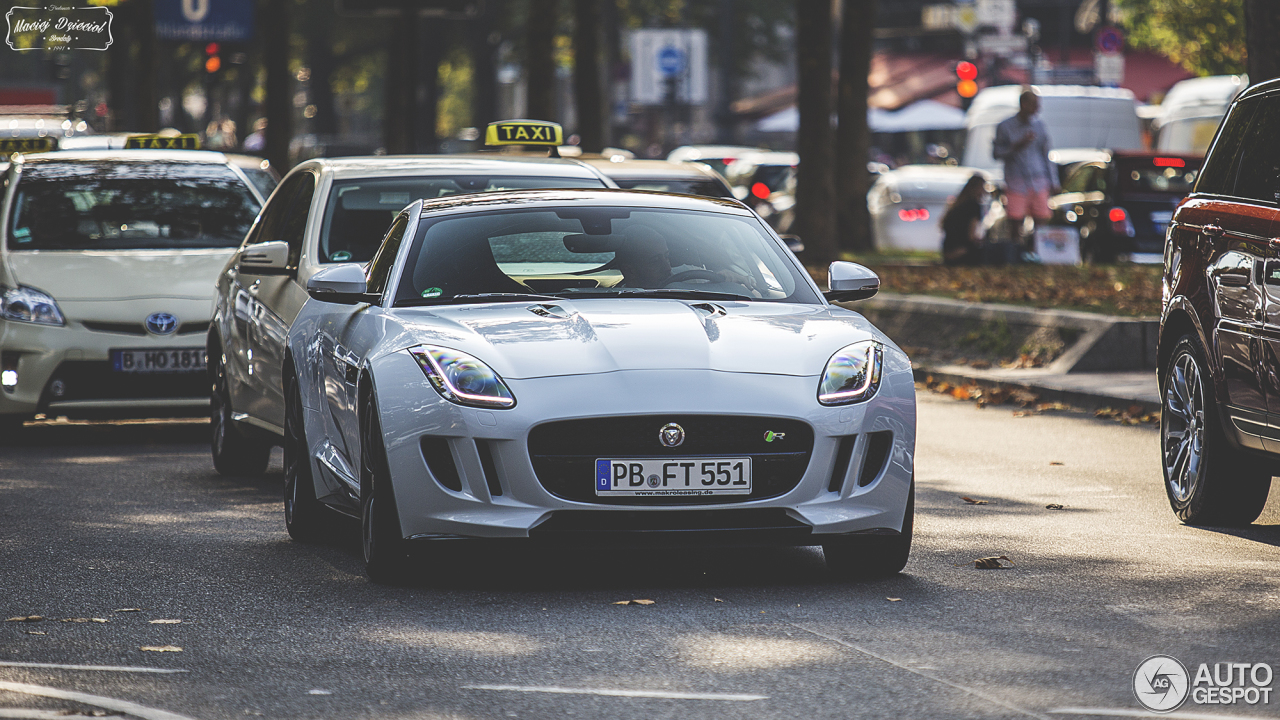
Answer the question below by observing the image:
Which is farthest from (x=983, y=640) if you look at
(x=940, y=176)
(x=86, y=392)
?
(x=940, y=176)

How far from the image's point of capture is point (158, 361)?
11.7 m

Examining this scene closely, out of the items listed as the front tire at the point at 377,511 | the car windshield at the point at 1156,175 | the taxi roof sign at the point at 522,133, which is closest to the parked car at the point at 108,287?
the taxi roof sign at the point at 522,133

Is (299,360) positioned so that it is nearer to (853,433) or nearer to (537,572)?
(537,572)

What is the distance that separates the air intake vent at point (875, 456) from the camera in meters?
6.65

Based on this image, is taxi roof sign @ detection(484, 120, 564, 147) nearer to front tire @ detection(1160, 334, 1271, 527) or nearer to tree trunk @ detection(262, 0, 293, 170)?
front tire @ detection(1160, 334, 1271, 527)

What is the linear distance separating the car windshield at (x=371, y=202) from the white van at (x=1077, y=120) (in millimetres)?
27414

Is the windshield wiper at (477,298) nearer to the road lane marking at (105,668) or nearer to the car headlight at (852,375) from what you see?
the car headlight at (852,375)

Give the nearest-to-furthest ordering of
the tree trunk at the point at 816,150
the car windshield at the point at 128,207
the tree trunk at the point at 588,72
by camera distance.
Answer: the car windshield at the point at 128,207, the tree trunk at the point at 816,150, the tree trunk at the point at 588,72

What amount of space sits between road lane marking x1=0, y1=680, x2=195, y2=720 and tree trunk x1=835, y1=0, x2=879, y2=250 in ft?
76.2

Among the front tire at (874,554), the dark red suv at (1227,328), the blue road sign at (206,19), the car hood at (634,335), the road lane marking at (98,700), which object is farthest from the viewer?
the blue road sign at (206,19)

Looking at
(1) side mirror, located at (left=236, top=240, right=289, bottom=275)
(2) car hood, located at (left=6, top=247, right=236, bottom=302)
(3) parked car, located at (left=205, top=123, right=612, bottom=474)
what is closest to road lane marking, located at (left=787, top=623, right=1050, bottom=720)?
(1) side mirror, located at (left=236, top=240, right=289, bottom=275)

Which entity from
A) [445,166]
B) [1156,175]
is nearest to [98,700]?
[445,166]

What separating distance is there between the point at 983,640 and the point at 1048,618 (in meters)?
0.42

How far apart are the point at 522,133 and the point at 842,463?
28.8 ft
